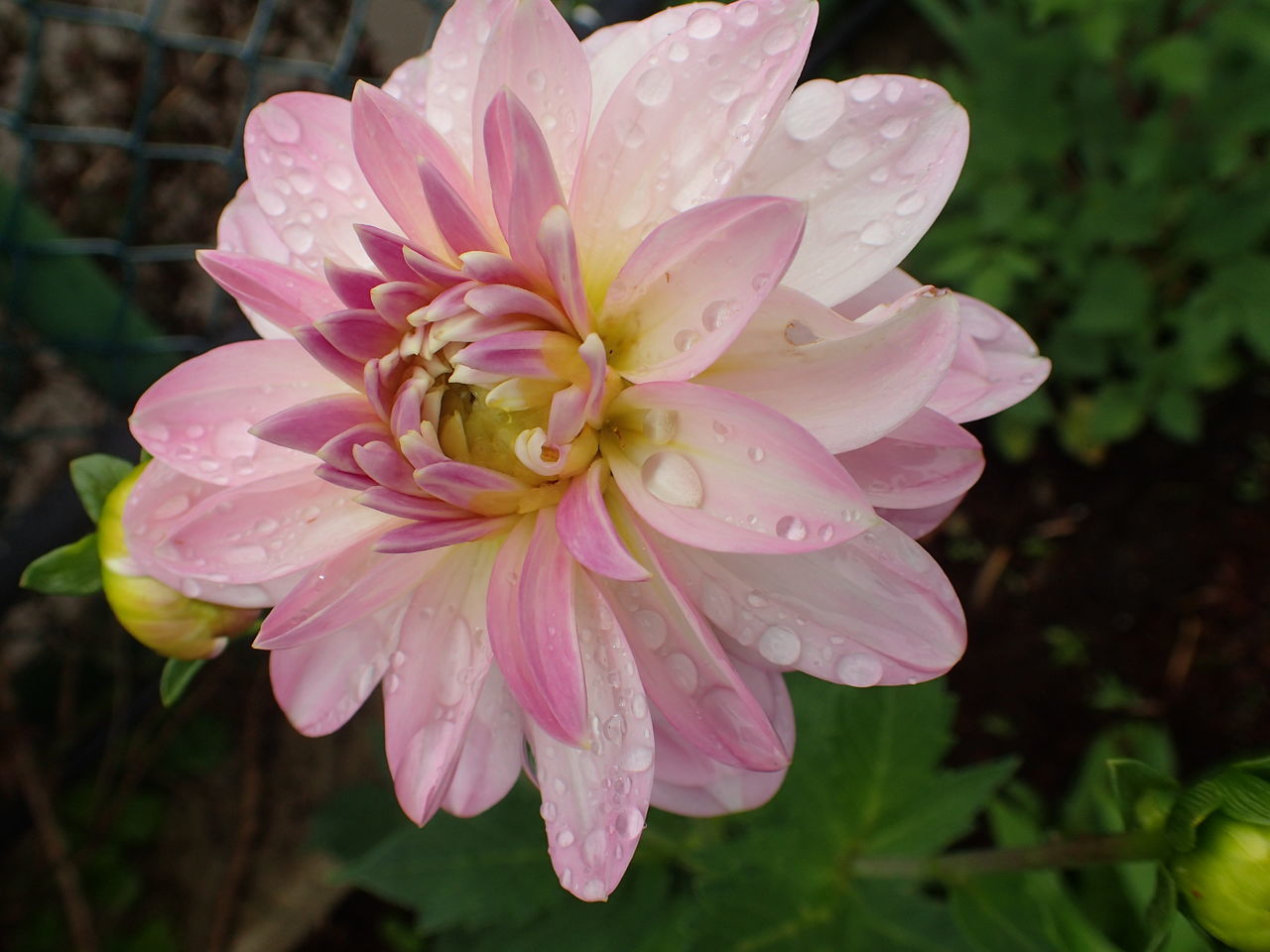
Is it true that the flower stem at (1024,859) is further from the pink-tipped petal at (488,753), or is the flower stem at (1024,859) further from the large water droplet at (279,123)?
the large water droplet at (279,123)

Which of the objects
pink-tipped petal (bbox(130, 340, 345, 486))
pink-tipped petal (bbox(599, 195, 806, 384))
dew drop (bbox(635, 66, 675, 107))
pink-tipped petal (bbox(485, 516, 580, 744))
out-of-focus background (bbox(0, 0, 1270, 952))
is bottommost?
out-of-focus background (bbox(0, 0, 1270, 952))

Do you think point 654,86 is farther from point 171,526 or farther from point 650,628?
point 171,526

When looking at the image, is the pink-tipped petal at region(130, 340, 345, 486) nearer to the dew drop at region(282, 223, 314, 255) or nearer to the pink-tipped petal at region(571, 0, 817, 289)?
the dew drop at region(282, 223, 314, 255)

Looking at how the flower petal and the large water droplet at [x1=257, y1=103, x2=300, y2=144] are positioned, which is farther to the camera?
the large water droplet at [x1=257, y1=103, x2=300, y2=144]

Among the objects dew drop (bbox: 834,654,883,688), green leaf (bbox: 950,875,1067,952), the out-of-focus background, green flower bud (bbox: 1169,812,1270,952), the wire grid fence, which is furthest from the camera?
the wire grid fence

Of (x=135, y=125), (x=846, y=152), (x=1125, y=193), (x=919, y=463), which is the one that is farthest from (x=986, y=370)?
(x=135, y=125)

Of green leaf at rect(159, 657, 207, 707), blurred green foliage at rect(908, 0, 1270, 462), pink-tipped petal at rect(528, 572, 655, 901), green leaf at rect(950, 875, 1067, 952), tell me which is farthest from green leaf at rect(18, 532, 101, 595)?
Result: blurred green foliage at rect(908, 0, 1270, 462)

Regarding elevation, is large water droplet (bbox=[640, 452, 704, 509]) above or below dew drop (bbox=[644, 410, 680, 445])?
below
